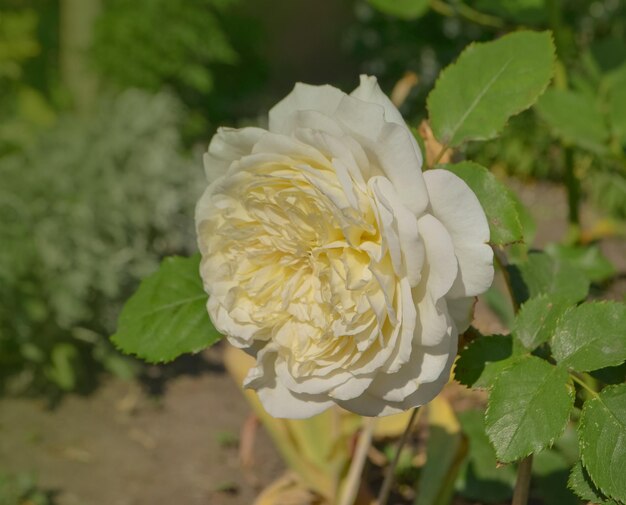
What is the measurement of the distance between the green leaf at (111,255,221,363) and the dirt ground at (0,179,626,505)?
1.17m

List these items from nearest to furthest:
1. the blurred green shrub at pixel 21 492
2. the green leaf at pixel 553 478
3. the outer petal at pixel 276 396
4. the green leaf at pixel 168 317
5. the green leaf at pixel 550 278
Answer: the outer petal at pixel 276 396 < the green leaf at pixel 168 317 < the green leaf at pixel 550 278 < the green leaf at pixel 553 478 < the blurred green shrub at pixel 21 492

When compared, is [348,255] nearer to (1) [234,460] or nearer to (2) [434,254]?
(2) [434,254]

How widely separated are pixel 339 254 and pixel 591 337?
287mm

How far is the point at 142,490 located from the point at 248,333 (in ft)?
4.69

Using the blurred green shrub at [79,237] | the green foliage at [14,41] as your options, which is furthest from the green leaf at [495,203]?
the green foliage at [14,41]

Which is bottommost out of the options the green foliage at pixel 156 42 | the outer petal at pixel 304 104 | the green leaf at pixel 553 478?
the green foliage at pixel 156 42

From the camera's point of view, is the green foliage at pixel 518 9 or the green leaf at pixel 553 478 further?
the green foliage at pixel 518 9

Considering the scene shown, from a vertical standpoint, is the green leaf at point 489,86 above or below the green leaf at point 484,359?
above

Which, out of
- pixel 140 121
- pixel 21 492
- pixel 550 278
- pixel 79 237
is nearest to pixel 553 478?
pixel 550 278

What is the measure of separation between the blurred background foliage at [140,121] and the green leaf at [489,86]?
57 cm

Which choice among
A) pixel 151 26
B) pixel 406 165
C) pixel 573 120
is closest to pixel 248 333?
pixel 406 165

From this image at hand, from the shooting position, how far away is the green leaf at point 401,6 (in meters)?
1.66

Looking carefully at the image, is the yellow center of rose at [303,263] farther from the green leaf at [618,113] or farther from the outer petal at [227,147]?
the green leaf at [618,113]

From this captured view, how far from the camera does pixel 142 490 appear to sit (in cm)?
219
